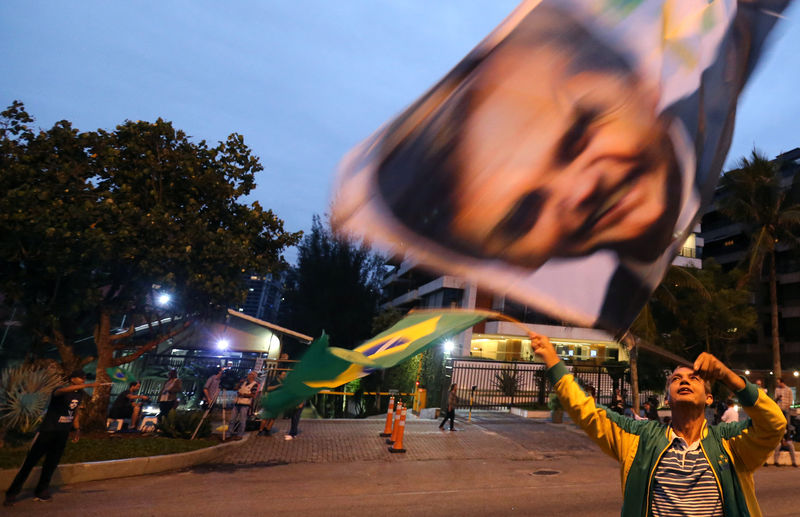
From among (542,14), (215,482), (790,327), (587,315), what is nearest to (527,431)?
(215,482)

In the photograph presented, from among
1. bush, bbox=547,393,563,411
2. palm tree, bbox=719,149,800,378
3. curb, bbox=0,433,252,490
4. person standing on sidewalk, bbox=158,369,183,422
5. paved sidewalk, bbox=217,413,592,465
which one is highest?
palm tree, bbox=719,149,800,378

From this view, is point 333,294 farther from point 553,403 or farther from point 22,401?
point 22,401

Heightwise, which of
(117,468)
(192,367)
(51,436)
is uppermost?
(192,367)

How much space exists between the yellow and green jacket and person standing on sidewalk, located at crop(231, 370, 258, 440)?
1044 cm

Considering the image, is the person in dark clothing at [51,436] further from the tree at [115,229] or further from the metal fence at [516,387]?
the metal fence at [516,387]

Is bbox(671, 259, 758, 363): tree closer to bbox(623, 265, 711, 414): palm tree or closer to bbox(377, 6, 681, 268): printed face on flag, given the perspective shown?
bbox(623, 265, 711, 414): palm tree

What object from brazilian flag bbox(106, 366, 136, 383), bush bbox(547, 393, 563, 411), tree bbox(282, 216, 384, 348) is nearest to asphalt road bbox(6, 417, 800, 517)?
brazilian flag bbox(106, 366, 136, 383)

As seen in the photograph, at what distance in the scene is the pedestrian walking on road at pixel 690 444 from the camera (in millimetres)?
2230

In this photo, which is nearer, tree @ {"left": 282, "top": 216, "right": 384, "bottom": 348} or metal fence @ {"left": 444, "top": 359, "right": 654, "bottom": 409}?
metal fence @ {"left": 444, "top": 359, "right": 654, "bottom": 409}

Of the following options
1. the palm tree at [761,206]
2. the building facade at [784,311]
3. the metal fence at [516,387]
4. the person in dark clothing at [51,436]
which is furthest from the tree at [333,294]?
the person in dark clothing at [51,436]

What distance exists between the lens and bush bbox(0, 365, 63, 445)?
8.42 m

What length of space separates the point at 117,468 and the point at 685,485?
8.95 metres

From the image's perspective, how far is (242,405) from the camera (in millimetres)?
11594

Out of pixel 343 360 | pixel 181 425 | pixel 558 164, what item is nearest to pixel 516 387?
pixel 181 425
